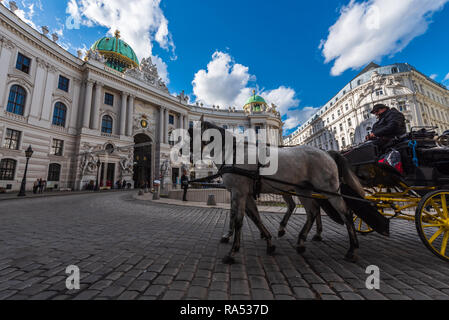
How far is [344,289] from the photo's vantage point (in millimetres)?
1979

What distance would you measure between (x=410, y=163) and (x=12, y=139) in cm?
2951

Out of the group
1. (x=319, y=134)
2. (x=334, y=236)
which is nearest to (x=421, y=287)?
(x=334, y=236)

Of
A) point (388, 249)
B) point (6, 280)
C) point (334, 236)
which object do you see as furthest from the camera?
point (334, 236)

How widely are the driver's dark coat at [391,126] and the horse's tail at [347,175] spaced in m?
0.86

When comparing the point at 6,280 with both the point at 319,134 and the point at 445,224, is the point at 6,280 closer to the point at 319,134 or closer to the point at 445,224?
the point at 445,224

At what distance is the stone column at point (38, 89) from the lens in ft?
66.4

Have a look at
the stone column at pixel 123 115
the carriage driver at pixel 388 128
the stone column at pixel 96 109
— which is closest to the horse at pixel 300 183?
the carriage driver at pixel 388 128

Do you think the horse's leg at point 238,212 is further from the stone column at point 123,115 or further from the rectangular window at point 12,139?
the stone column at point 123,115

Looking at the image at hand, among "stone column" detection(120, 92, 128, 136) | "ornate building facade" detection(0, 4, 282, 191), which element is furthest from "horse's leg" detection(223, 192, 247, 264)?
"stone column" detection(120, 92, 128, 136)

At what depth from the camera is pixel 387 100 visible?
3566 cm

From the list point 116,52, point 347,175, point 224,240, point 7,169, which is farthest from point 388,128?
point 116,52

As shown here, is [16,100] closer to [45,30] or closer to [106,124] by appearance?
[106,124]

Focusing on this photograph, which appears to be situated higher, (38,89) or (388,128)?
(38,89)
